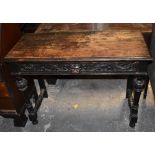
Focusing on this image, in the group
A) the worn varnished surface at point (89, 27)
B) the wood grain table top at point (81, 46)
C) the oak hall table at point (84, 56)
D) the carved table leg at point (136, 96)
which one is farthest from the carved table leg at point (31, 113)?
the carved table leg at point (136, 96)

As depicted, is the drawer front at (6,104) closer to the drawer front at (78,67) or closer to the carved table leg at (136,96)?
the drawer front at (78,67)

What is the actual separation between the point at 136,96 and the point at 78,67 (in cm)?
76

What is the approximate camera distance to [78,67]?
211cm

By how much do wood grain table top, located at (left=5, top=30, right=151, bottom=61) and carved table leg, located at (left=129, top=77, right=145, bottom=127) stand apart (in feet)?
1.07

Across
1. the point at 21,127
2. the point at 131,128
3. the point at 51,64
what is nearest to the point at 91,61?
the point at 51,64

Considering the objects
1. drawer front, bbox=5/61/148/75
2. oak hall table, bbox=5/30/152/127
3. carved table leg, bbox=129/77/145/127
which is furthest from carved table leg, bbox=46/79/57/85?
carved table leg, bbox=129/77/145/127

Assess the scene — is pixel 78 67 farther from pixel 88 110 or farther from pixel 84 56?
pixel 88 110

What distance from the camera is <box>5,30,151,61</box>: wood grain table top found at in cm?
204

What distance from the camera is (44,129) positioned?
8.91 feet

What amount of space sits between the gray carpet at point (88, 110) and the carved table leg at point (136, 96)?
0.44ft

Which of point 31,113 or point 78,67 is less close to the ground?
point 78,67

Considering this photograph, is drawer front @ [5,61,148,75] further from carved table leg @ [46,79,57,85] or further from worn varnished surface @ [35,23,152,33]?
carved table leg @ [46,79,57,85]

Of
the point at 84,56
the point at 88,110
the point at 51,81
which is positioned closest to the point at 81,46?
the point at 84,56

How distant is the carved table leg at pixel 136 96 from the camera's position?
87.1 inches
